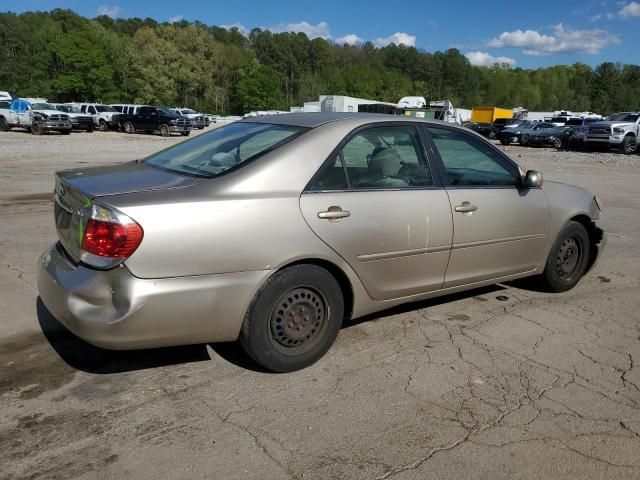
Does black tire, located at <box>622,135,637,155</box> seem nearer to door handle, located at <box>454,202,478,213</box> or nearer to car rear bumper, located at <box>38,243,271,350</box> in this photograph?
door handle, located at <box>454,202,478,213</box>

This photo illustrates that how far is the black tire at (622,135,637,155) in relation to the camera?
26906 mm

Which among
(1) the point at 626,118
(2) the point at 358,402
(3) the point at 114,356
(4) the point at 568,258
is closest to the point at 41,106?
(1) the point at 626,118

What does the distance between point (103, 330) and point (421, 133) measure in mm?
2586

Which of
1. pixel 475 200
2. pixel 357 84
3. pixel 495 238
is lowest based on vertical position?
pixel 495 238

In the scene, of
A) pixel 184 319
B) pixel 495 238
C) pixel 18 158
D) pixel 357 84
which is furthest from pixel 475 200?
pixel 357 84

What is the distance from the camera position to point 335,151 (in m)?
3.66

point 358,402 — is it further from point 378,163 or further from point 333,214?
point 378,163

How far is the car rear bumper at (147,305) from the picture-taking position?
116 inches

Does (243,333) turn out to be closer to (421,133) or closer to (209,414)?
(209,414)

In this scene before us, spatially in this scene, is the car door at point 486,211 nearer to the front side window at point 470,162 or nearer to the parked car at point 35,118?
the front side window at point 470,162

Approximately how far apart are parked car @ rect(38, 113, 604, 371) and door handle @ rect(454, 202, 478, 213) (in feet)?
0.04

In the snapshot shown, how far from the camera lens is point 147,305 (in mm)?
2955

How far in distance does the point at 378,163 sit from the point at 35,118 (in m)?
31.3

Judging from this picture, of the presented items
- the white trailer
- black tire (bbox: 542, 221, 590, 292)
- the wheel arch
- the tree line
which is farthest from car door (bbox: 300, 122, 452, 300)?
the tree line
